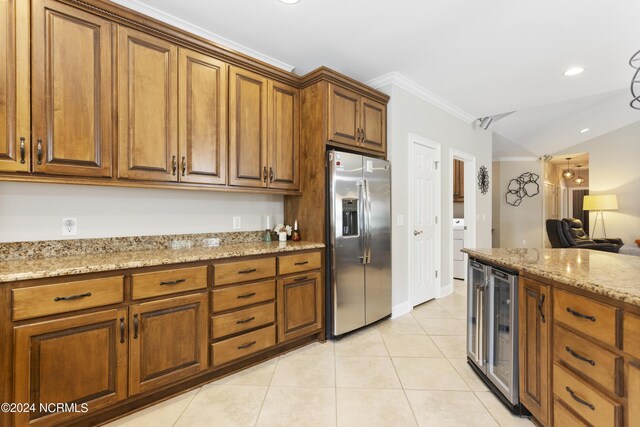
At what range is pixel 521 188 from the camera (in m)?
7.98

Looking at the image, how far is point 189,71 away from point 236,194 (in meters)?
1.07

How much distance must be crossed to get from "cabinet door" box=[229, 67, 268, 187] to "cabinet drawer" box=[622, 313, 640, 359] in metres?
2.33

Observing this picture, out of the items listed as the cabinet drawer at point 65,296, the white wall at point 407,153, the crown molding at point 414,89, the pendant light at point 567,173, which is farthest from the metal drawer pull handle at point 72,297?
the pendant light at point 567,173

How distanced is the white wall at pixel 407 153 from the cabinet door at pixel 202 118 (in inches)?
70.9

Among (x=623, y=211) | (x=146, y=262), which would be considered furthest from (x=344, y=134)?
(x=623, y=211)

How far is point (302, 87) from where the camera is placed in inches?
115

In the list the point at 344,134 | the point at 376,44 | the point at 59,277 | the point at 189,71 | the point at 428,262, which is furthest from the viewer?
the point at 428,262

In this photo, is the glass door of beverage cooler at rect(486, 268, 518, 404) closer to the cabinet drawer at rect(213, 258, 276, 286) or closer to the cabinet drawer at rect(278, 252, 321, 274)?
the cabinet drawer at rect(278, 252, 321, 274)

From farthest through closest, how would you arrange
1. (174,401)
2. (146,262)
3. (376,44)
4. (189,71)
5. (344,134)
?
1. (344,134)
2. (376,44)
3. (189,71)
4. (174,401)
5. (146,262)

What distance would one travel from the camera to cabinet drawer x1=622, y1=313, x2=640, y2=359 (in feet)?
3.52

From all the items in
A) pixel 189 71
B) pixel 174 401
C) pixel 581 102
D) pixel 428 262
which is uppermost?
pixel 581 102

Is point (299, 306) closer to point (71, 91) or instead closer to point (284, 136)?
point (284, 136)

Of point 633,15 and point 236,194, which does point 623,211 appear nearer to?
point 633,15

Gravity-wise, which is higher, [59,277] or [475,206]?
[475,206]
